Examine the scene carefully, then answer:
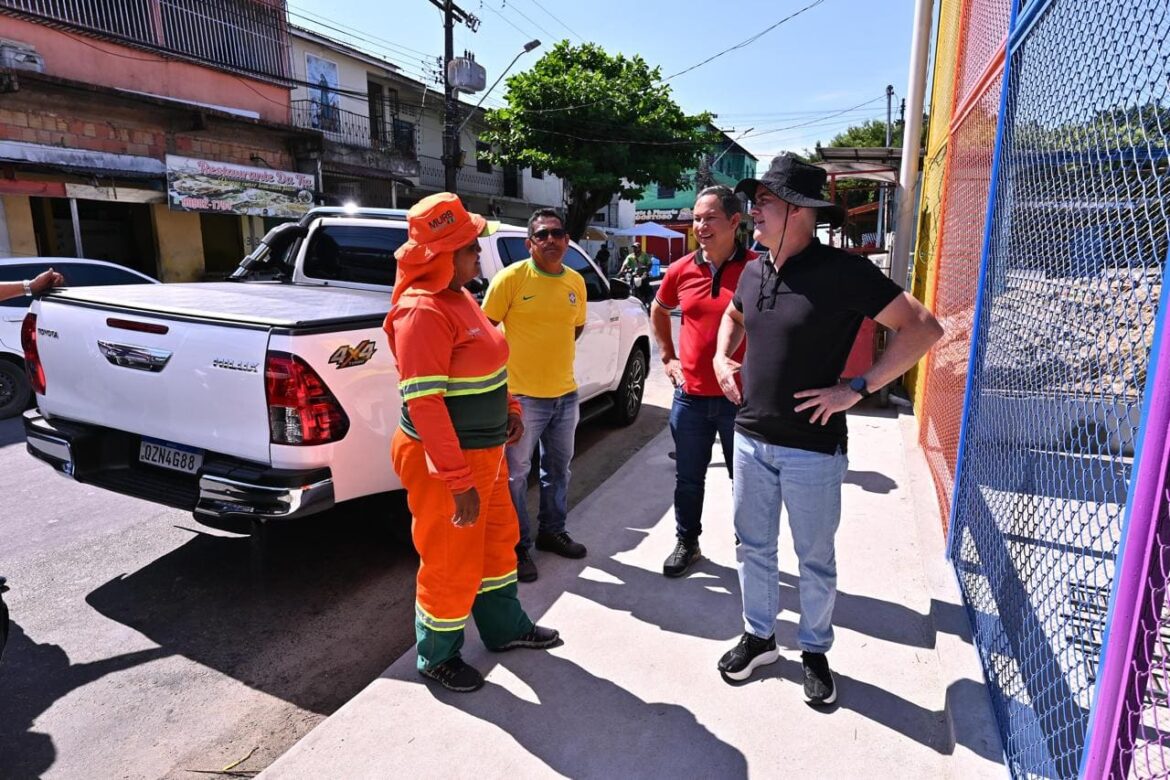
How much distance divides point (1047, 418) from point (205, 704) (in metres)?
3.25

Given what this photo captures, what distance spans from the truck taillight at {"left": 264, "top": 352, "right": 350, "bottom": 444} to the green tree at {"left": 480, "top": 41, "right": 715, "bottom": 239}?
1977 cm

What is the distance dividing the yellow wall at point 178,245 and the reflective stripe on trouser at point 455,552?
14.3m

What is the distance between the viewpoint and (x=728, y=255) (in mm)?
3436

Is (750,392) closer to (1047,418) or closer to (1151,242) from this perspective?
(1047,418)

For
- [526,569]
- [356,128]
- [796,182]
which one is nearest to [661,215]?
[356,128]

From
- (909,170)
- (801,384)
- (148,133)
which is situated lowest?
(801,384)

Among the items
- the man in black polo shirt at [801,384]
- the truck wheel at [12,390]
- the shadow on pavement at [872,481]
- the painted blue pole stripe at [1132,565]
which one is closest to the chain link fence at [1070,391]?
the painted blue pole stripe at [1132,565]

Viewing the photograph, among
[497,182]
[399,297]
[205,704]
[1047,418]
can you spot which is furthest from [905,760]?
[497,182]

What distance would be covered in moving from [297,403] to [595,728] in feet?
6.06

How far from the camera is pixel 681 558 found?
3709 millimetres

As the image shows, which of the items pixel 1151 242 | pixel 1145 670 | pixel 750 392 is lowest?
pixel 1145 670

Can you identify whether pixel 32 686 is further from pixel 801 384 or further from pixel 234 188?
pixel 234 188

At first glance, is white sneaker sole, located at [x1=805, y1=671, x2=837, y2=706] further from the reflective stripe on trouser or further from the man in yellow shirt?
the man in yellow shirt

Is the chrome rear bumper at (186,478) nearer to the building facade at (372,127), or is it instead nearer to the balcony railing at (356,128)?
the building facade at (372,127)
